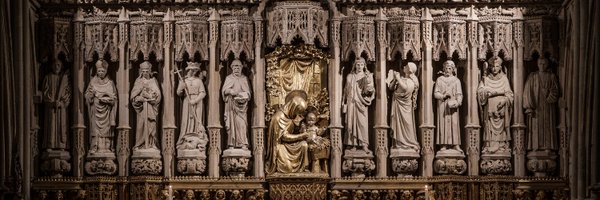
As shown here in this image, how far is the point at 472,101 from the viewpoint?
33.8 metres

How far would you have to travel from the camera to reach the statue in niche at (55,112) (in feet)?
111

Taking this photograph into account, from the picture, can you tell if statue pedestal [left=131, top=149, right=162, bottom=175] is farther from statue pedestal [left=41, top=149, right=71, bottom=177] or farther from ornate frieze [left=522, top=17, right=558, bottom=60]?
ornate frieze [left=522, top=17, right=558, bottom=60]

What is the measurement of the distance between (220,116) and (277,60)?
1636 mm

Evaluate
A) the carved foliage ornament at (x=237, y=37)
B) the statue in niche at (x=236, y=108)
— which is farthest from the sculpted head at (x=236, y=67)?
the carved foliage ornament at (x=237, y=37)

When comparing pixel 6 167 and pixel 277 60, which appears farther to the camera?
pixel 277 60

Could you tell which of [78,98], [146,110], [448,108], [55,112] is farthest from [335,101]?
[55,112]

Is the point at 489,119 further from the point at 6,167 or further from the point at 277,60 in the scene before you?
the point at 6,167

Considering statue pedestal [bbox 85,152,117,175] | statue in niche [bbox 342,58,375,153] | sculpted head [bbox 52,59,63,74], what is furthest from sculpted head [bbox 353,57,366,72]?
sculpted head [bbox 52,59,63,74]

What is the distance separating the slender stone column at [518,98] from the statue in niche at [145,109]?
7279mm

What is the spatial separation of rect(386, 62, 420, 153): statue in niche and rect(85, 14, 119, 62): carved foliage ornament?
5.81 m

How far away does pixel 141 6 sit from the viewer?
34250mm

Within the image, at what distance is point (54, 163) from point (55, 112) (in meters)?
1.06

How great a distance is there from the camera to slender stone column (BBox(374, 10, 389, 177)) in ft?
111

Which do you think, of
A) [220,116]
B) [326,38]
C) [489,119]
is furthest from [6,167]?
[489,119]
